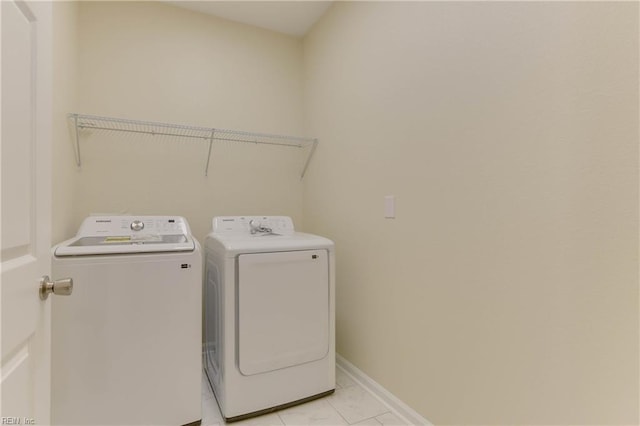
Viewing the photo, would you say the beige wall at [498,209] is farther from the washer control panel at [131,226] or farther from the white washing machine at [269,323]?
the washer control panel at [131,226]

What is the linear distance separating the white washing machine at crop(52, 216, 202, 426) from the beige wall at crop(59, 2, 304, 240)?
65 cm

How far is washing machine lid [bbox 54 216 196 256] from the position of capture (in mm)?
1471

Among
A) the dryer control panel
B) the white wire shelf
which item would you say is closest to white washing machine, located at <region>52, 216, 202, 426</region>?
the dryer control panel

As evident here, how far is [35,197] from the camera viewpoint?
0.77 m

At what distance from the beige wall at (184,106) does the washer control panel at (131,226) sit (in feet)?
0.44

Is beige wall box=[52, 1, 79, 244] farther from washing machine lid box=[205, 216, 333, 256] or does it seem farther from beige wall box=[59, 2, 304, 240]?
washing machine lid box=[205, 216, 333, 256]

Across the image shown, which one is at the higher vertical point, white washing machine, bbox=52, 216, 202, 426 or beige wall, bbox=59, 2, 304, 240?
beige wall, bbox=59, 2, 304, 240

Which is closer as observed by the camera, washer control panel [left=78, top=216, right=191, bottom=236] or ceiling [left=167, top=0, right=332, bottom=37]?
washer control panel [left=78, top=216, right=191, bottom=236]

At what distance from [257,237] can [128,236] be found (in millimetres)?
730

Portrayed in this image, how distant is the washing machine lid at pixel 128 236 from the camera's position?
1471mm

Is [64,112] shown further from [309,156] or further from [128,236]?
[309,156]

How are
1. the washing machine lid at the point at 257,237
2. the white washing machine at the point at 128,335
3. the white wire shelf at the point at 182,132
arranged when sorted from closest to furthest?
the white washing machine at the point at 128,335
the washing machine lid at the point at 257,237
the white wire shelf at the point at 182,132

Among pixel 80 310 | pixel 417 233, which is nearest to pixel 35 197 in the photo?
pixel 80 310

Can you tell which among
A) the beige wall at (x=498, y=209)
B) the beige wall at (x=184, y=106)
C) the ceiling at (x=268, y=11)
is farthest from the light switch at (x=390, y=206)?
the ceiling at (x=268, y=11)
